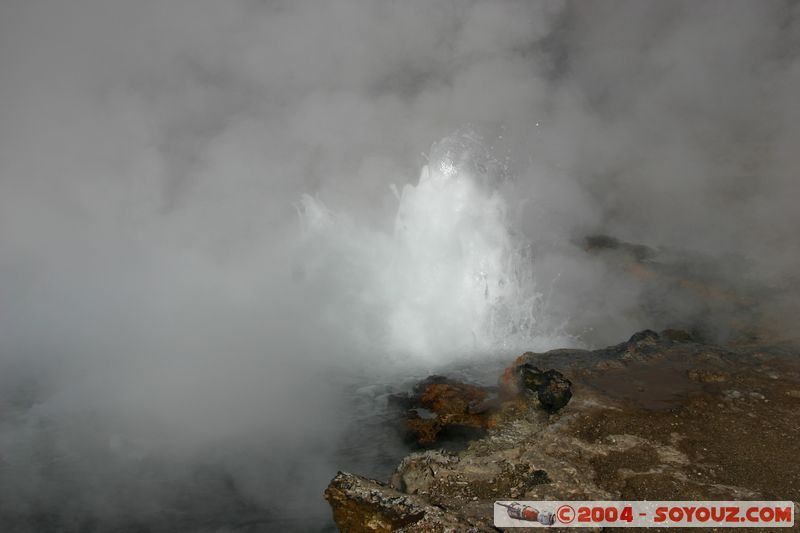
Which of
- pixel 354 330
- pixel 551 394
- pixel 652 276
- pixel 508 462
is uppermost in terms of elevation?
pixel 652 276

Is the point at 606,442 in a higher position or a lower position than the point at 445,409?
lower

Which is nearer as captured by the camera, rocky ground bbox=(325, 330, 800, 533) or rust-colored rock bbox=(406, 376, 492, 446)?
rocky ground bbox=(325, 330, 800, 533)

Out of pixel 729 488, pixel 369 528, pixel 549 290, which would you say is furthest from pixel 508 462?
pixel 549 290

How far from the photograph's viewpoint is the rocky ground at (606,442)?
405 cm

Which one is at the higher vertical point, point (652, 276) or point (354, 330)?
point (652, 276)

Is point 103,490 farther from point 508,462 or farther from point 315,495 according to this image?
point 508,462

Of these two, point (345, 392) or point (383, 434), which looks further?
point (345, 392)

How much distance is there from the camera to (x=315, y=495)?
6637 mm

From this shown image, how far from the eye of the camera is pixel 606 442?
16.1 ft

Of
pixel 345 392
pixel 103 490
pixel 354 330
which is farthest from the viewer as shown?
pixel 354 330

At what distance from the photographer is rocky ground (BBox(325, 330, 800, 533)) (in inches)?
159

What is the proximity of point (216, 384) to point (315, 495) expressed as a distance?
543cm

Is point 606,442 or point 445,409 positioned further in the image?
point 445,409

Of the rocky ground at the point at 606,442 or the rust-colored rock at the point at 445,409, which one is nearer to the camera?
the rocky ground at the point at 606,442
